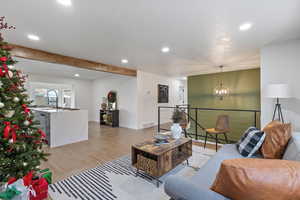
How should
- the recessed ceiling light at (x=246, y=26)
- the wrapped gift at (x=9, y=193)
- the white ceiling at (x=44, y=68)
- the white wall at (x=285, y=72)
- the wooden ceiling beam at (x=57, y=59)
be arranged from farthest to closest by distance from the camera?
the white ceiling at (x=44, y=68) → the wooden ceiling beam at (x=57, y=59) → the white wall at (x=285, y=72) → the recessed ceiling light at (x=246, y=26) → the wrapped gift at (x=9, y=193)

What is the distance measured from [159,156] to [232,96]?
4.79 m

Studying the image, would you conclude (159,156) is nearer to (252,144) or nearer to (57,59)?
(252,144)

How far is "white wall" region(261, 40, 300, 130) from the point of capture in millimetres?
2643

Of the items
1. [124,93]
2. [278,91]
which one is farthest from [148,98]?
[278,91]

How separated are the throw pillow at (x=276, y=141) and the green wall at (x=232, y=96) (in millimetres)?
3815

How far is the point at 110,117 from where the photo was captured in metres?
6.27

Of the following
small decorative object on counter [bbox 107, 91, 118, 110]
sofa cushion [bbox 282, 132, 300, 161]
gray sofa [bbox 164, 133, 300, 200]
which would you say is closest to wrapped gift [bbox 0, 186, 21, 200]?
gray sofa [bbox 164, 133, 300, 200]

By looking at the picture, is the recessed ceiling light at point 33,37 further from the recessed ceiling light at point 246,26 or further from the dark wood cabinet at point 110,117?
the dark wood cabinet at point 110,117

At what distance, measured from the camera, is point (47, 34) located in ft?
7.93

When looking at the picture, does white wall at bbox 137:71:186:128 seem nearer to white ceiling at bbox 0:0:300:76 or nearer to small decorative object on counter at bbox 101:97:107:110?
small decorative object on counter at bbox 101:97:107:110

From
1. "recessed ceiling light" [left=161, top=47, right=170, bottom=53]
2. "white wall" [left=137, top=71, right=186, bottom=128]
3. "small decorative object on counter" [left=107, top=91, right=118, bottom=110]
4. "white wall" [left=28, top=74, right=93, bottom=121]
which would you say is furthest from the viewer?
"small decorative object on counter" [left=107, top=91, right=118, bottom=110]

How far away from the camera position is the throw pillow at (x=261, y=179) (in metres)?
→ 0.65

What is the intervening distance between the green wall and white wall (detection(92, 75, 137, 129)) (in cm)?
275

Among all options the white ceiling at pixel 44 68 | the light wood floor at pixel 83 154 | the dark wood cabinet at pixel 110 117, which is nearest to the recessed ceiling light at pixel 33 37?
the white ceiling at pixel 44 68
